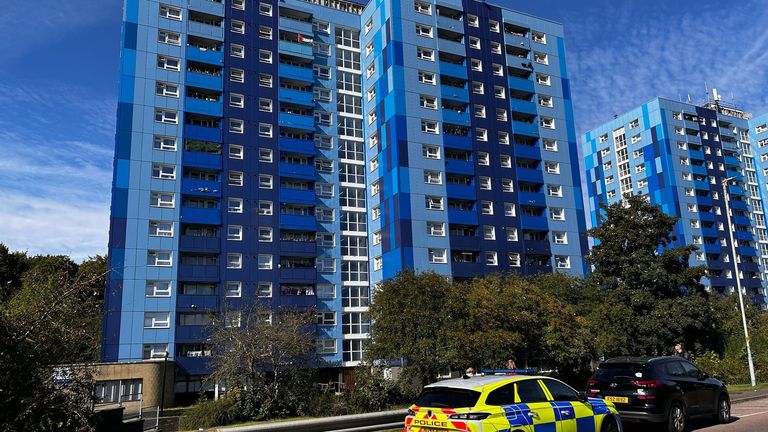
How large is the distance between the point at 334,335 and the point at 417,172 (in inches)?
658

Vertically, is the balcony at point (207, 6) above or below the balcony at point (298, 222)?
above

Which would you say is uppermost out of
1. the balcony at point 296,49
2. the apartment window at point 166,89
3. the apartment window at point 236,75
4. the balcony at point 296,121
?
the balcony at point 296,49

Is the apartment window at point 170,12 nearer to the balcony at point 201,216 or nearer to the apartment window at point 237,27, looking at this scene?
the apartment window at point 237,27

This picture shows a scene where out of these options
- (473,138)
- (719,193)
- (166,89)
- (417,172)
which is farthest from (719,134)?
(166,89)

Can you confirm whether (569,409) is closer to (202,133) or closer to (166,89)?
(202,133)

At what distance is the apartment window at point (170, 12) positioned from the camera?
5291cm

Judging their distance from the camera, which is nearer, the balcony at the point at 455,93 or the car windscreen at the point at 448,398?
the car windscreen at the point at 448,398

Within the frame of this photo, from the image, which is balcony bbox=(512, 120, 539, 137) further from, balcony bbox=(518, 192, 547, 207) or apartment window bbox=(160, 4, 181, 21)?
apartment window bbox=(160, 4, 181, 21)

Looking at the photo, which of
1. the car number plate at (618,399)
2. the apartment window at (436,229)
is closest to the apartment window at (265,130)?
the apartment window at (436,229)

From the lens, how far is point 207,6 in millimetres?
54750

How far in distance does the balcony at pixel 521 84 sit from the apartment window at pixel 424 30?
32.7 ft

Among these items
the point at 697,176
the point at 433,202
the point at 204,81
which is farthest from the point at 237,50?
the point at 697,176

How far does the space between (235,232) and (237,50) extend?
17.7 metres

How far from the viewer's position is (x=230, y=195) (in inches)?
2026
